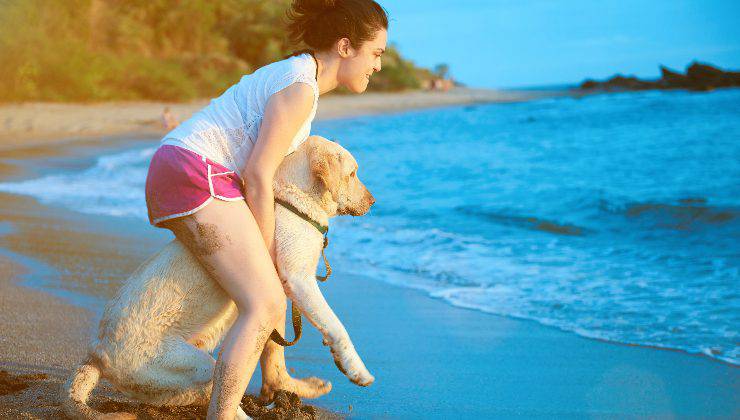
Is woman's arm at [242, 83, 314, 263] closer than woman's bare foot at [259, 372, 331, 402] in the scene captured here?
Yes

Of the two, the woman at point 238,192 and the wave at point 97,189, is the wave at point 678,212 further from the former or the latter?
the woman at point 238,192

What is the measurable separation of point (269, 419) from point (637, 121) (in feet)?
95.9

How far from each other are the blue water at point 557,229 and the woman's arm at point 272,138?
2.81m

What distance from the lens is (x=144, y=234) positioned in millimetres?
7531

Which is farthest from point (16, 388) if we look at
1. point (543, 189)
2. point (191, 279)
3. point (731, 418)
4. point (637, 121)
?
point (637, 121)

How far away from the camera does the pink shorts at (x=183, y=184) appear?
9.12ft

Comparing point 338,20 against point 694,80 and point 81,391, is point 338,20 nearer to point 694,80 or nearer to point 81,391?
point 81,391

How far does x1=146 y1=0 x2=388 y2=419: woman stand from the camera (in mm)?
2779

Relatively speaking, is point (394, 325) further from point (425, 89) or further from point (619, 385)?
point (425, 89)

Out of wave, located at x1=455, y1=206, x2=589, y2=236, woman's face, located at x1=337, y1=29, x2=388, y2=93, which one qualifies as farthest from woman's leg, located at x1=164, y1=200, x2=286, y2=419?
wave, located at x1=455, y1=206, x2=589, y2=236

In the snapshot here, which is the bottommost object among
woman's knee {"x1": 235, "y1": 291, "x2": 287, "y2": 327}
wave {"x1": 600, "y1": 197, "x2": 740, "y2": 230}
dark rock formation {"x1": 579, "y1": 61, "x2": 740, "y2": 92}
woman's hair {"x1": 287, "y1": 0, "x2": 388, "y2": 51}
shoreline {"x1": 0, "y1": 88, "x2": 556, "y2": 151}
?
shoreline {"x1": 0, "y1": 88, "x2": 556, "y2": 151}

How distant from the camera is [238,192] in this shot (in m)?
2.85

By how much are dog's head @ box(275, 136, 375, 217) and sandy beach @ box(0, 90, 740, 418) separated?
99cm

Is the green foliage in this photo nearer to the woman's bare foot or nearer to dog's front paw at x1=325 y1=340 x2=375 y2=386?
the woman's bare foot
